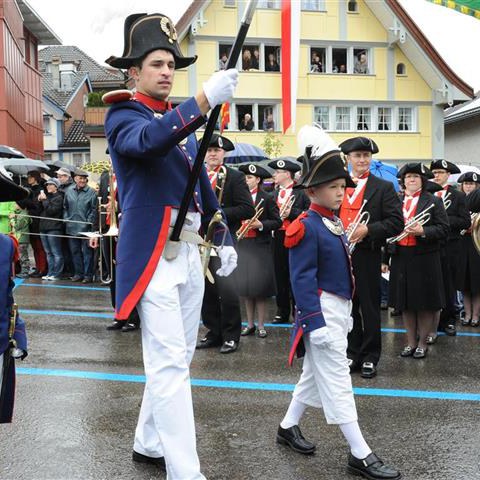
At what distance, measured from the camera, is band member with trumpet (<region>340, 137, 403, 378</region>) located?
669cm

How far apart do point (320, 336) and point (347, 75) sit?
29872 millimetres

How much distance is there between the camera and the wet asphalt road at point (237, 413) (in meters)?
4.38

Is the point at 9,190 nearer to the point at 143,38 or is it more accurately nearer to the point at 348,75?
the point at 143,38

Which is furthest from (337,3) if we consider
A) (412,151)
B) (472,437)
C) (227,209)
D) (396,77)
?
(472,437)

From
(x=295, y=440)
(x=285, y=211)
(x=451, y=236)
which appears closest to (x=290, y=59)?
(x=295, y=440)

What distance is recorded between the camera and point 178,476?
365 centimetres

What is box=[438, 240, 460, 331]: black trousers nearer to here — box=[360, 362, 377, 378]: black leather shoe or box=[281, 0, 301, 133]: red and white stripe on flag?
box=[360, 362, 377, 378]: black leather shoe

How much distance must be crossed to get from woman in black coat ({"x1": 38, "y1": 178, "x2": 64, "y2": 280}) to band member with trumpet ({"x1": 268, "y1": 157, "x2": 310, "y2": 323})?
557 cm

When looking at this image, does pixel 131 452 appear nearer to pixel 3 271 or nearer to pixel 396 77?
pixel 3 271

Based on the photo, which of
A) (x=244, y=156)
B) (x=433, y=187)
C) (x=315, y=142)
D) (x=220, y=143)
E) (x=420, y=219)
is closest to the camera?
(x=315, y=142)

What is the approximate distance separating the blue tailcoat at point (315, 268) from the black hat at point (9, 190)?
1717 mm

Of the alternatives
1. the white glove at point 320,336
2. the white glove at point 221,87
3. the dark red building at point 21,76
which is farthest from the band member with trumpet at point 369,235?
the dark red building at point 21,76

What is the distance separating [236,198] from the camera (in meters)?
8.07

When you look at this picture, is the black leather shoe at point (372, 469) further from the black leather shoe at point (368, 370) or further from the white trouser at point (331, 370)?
the black leather shoe at point (368, 370)
